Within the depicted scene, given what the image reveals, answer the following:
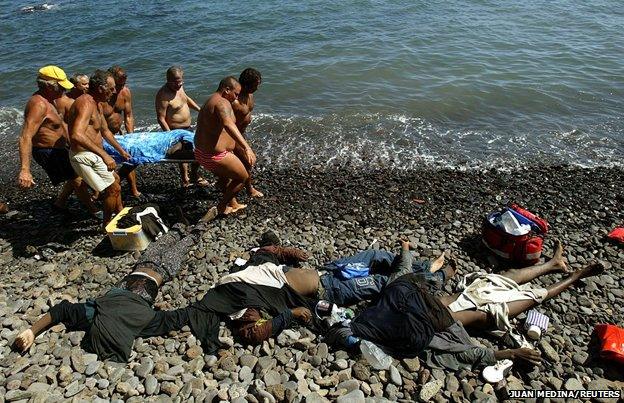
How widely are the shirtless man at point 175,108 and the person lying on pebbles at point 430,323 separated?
15.3 feet

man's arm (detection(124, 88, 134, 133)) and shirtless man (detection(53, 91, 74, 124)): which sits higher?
shirtless man (detection(53, 91, 74, 124))

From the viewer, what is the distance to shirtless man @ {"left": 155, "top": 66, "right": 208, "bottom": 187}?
844 centimetres

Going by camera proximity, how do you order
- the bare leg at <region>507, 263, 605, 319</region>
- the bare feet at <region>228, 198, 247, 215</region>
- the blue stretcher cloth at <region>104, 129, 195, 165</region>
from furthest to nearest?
the bare feet at <region>228, 198, 247, 215</region> → the blue stretcher cloth at <region>104, 129, 195, 165</region> → the bare leg at <region>507, 263, 605, 319</region>

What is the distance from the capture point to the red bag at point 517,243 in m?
6.46

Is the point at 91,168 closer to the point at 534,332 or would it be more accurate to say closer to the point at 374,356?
the point at 374,356

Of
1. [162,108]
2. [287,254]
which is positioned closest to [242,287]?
[287,254]

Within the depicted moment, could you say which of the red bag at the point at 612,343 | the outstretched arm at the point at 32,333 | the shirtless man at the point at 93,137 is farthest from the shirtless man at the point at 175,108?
the red bag at the point at 612,343

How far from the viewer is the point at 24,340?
4930mm

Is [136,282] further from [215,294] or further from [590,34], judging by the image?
[590,34]

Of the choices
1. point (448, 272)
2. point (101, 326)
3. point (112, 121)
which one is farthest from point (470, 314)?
point (112, 121)

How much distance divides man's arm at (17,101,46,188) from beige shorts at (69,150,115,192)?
21.2 inches

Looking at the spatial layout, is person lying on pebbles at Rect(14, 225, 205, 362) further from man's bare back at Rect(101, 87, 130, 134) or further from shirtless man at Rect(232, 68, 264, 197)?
man's bare back at Rect(101, 87, 130, 134)

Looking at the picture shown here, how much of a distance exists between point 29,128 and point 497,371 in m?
6.79

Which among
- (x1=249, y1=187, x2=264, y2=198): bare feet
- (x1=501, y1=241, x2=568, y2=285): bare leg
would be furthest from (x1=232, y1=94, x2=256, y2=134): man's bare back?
(x1=501, y1=241, x2=568, y2=285): bare leg
